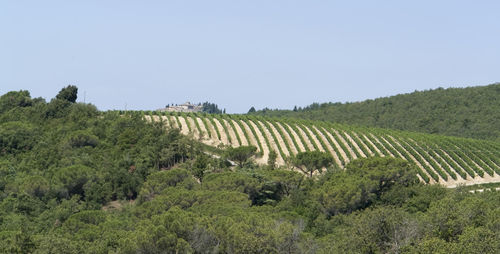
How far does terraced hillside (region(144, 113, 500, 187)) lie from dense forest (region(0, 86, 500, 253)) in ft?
22.0

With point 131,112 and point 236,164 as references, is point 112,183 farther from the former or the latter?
point 131,112

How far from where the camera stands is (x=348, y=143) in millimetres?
80750

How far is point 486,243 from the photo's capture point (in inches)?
1292

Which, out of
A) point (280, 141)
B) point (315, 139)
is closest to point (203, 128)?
point (280, 141)

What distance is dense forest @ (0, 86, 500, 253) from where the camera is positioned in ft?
126

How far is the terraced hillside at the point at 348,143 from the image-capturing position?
76375 millimetres

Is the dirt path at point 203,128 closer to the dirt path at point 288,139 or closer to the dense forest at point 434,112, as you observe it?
the dirt path at point 288,139

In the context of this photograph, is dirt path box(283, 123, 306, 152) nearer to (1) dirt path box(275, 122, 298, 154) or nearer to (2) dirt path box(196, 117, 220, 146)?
(1) dirt path box(275, 122, 298, 154)

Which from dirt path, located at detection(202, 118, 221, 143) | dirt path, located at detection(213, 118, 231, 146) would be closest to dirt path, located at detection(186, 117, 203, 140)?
dirt path, located at detection(202, 118, 221, 143)

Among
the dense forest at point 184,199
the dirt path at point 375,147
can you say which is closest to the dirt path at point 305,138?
the dirt path at point 375,147

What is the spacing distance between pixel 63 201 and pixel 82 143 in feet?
47.5

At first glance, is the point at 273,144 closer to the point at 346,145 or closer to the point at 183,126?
the point at 346,145

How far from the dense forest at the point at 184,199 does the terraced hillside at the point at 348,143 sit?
22.0 feet

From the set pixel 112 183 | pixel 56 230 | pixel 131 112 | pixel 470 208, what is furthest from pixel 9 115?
pixel 470 208
